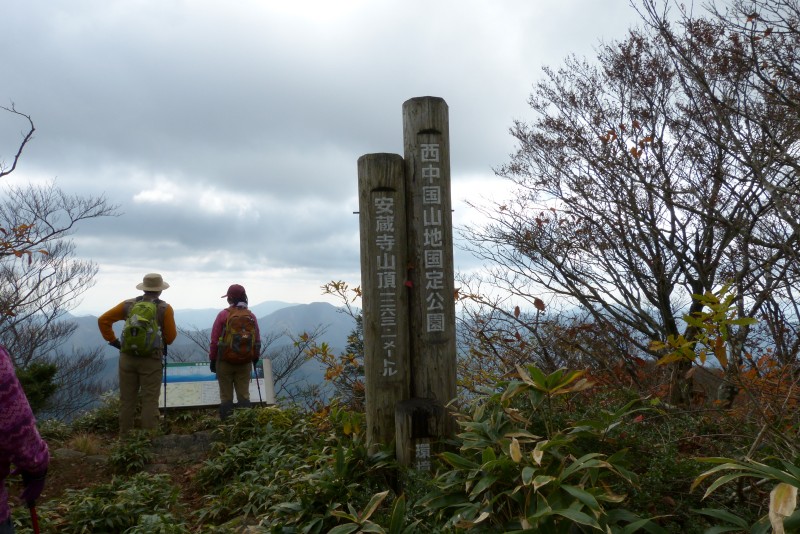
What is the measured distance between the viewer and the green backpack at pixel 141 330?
7.24m

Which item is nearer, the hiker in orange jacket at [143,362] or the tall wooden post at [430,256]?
the tall wooden post at [430,256]

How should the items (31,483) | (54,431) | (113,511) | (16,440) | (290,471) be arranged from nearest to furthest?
(16,440)
(31,483)
(113,511)
(290,471)
(54,431)

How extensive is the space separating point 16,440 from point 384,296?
102 inches

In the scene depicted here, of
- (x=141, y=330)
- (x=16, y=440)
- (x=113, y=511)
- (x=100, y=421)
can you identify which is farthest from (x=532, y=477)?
(x=100, y=421)

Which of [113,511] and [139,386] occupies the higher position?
[139,386]

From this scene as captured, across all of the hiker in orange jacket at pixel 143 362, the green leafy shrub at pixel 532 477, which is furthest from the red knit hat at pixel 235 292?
the green leafy shrub at pixel 532 477

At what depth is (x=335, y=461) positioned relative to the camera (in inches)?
176

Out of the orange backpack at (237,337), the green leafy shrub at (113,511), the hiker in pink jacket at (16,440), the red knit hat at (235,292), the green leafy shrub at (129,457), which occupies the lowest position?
the green leafy shrub at (113,511)

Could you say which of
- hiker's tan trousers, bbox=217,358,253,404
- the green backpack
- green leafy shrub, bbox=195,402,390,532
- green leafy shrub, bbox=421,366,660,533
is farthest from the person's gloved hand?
hiker's tan trousers, bbox=217,358,253,404

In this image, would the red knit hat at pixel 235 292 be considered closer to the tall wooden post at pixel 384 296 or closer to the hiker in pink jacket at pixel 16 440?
the tall wooden post at pixel 384 296

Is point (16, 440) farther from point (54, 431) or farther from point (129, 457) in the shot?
point (54, 431)

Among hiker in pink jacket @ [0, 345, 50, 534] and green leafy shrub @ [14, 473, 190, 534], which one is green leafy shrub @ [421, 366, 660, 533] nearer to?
hiker in pink jacket @ [0, 345, 50, 534]

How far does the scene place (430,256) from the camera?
4.65 m

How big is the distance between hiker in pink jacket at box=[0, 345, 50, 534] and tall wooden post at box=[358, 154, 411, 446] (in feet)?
7.63
